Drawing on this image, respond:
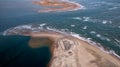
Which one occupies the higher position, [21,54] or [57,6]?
[57,6]

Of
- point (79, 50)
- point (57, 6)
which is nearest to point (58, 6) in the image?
point (57, 6)

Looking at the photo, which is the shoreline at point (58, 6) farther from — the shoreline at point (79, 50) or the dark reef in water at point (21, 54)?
the dark reef in water at point (21, 54)

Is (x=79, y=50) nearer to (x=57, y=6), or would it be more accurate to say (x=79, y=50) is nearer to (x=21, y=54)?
(x=21, y=54)

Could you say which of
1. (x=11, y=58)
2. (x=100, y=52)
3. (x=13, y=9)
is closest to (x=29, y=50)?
(x=11, y=58)

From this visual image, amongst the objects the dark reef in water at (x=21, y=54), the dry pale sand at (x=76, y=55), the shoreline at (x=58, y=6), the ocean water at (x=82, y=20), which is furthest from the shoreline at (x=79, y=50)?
the shoreline at (x=58, y=6)

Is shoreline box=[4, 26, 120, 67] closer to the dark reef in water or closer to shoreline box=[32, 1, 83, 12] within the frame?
the dark reef in water

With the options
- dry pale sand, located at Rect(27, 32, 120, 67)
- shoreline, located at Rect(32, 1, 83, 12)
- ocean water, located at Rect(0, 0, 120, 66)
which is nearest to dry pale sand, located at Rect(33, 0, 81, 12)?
shoreline, located at Rect(32, 1, 83, 12)
